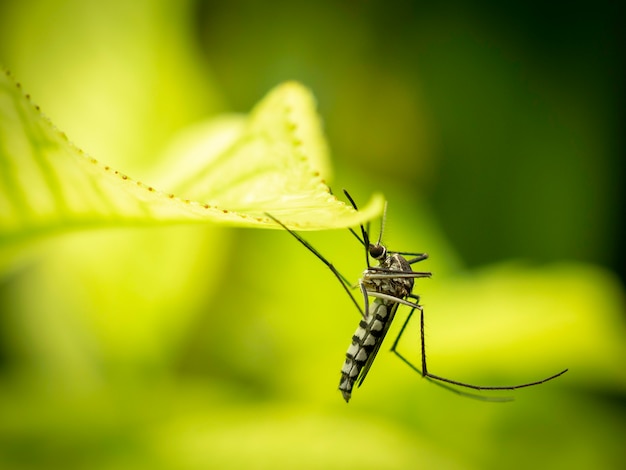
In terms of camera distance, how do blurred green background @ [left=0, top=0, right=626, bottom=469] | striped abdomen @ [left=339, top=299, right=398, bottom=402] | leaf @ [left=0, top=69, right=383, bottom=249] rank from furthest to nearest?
blurred green background @ [left=0, top=0, right=626, bottom=469] < striped abdomen @ [left=339, top=299, right=398, bottom=402] < leaf @ [left=0, top=69, right=383, bottom=249]

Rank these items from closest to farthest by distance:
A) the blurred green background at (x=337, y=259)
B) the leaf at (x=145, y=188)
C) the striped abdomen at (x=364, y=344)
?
the leaf at (x=145, y=188)
the striped abdomen at (x=364, y=344)
the blurred green background at (x=337, y=259)

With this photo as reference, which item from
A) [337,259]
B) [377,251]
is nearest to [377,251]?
[377,251]

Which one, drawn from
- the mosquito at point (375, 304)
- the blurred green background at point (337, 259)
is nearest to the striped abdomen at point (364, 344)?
the mosquito at point (375, 304)

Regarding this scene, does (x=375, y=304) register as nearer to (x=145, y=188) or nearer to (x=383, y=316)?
(x=383, y=316)

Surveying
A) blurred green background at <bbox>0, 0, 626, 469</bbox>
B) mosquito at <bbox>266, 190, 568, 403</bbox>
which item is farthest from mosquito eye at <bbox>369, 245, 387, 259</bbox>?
blurred green background at <bbox>0, 0, 626, 469</bbox>

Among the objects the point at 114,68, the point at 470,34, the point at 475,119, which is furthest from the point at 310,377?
the point at 470,34

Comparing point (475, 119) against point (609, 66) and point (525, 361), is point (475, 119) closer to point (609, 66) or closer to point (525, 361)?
point (609, 66)

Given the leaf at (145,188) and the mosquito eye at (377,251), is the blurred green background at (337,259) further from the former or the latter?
the leaf at (145,188)

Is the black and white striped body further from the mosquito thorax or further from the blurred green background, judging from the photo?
the blurred green background
